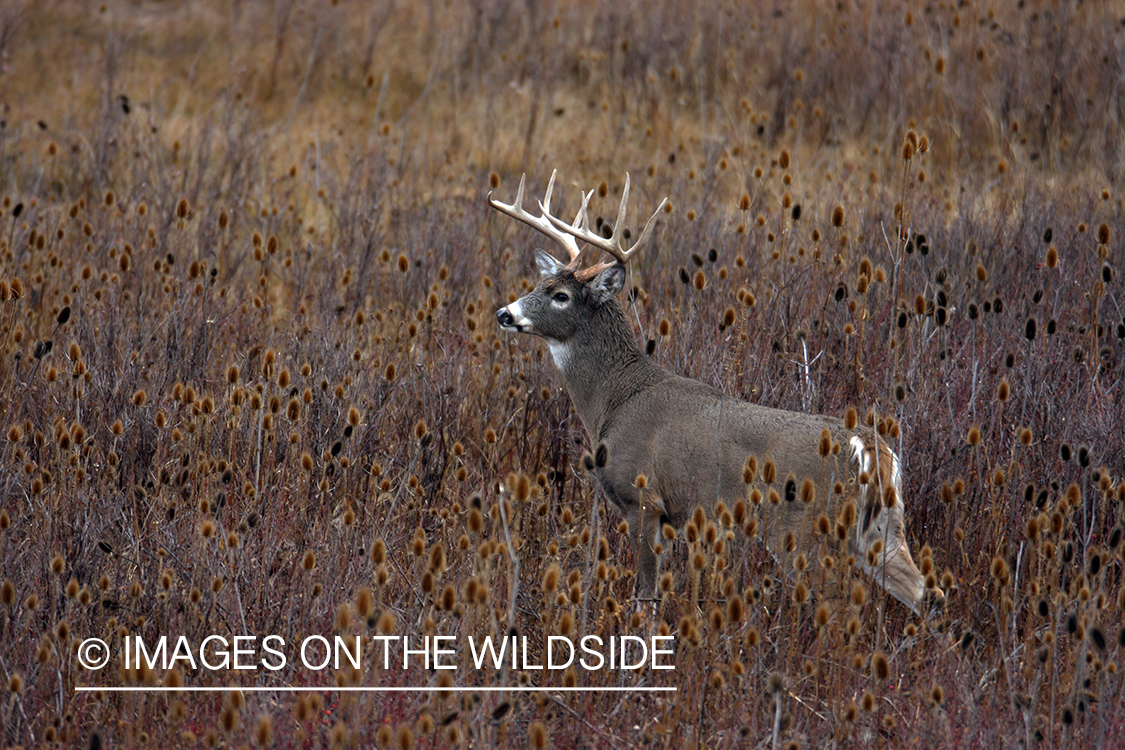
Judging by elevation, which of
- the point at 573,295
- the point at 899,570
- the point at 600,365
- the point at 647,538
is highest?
the point at 573,295

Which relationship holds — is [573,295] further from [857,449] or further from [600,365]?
[857,449]

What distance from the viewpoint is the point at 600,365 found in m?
4.78

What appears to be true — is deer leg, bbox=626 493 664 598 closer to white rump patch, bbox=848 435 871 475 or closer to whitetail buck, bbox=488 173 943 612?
whitetail buck, bbox=488 173 943 612

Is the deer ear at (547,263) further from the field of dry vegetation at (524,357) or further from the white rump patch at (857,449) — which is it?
the white rump patch at (857,449)

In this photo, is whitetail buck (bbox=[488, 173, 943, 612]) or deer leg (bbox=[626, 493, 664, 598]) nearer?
whitetail buck (bbox=[488, 173, 943, 612])

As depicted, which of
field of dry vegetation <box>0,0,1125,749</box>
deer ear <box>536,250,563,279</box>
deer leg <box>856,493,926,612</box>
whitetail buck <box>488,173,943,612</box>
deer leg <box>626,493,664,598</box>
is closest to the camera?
field of dry vegetation <box>0,0,1125,749</box>

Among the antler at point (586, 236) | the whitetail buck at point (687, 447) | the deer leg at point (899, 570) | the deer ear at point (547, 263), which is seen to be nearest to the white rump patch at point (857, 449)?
the whitetail buck at point (687, 447)

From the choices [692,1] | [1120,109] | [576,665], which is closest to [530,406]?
[576,665]

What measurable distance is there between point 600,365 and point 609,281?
349mm

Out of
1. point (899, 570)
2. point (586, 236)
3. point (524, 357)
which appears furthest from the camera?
point (524, 357)

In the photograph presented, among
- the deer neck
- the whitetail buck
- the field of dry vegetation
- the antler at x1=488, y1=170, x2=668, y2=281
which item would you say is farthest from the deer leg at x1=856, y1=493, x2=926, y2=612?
the antler at x1=488, y1=170, x2=668, y2=281

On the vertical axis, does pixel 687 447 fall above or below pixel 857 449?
below

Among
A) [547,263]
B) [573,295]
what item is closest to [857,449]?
[573,295]

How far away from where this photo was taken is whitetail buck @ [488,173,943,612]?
128 inches
